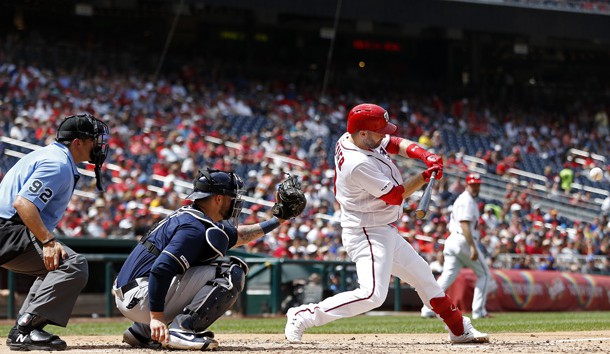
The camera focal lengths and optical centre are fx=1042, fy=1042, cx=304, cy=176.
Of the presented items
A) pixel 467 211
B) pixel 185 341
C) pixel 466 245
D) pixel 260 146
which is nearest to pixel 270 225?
pixel 185 341

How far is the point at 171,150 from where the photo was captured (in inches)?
774

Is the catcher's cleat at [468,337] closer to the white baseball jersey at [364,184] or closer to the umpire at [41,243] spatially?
the white baseball jersey at [364,184]

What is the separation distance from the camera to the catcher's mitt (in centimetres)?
659

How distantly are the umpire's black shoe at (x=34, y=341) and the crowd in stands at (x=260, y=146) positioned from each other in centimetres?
873

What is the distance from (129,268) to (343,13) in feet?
69.9

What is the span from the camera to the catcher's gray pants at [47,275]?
6.03 m

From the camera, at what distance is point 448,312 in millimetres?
6996

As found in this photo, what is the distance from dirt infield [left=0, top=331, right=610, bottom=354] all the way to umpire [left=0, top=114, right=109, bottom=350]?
0.25 meters

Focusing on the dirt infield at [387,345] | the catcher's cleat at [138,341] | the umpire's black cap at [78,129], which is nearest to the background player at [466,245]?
the dirt infield at [387,345]

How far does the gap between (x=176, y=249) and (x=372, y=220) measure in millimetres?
1491

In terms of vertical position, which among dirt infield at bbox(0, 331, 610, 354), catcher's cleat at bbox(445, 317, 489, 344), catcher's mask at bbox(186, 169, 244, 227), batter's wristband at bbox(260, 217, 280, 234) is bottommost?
dirt infield at bbox(0, 331, 610, 354)

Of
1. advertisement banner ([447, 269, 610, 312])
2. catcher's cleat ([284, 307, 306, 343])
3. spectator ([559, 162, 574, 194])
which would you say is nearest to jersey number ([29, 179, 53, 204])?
catcher's cleat ([284, 307, 306, 343])

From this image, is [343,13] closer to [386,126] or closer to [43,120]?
[43,120]

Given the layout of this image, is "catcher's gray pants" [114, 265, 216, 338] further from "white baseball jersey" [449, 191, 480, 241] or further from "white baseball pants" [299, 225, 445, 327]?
"white baseball jersey" [449, 191, 480, 241]
